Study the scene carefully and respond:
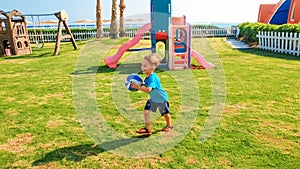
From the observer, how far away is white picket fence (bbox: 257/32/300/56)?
11.3 meters

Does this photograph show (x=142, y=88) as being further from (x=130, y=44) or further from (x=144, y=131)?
(x=130, y=44)

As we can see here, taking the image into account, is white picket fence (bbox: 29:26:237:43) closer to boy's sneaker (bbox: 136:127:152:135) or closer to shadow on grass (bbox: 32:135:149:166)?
boy's sneaker (bbox: 136:127:152:135)

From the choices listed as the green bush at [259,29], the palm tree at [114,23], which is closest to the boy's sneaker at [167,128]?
the green bush at [259,29]

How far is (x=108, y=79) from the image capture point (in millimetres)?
7539

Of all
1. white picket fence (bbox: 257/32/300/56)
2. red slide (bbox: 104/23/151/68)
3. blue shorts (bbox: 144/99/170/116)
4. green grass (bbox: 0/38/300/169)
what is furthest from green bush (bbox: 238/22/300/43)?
blue shorts (bbox: 144/99/170/116)

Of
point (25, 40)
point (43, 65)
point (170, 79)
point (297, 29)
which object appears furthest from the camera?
point (25, 40)

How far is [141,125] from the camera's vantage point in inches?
165

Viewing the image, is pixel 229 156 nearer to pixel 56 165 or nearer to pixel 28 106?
pixel 56 165

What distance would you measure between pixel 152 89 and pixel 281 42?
11.0 m

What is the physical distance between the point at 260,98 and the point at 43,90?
5.31 meters

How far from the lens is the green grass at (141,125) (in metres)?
3.16

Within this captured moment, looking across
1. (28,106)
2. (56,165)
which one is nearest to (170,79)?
(28,106)

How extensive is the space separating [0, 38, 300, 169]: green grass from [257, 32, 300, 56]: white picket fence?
14.8 ft

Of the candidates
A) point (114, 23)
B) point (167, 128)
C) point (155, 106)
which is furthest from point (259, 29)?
point (155, 106)
